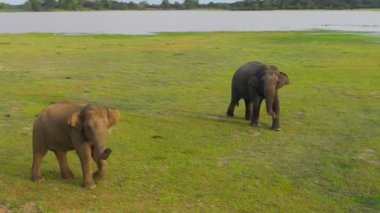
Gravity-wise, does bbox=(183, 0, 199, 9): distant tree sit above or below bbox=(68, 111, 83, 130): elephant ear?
below

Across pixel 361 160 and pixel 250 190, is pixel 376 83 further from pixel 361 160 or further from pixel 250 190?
pixel 250 190

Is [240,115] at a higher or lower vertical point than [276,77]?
lower

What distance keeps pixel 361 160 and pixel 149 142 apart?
3787 millimetres

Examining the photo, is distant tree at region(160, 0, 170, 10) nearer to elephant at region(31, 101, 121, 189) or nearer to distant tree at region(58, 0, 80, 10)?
distant tree at region(58, 0, 80, 10)

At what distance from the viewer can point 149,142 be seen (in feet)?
35.7

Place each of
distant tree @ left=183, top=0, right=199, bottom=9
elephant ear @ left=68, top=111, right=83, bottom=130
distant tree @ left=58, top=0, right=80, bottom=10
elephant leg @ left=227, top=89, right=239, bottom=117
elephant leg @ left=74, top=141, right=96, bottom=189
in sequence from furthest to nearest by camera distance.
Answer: distant tree @ left=183, top=0, right=199, bottom=9 → distant tree @ left=58, top=0, right=80, bottom=10 → elephant leg @ left=227, top=89, right=239, bottom=117 → elephant leg @ left=74, top=141, right=96, bottom=189 → elephant ear @ left=68, top=111, right=83, bottom=130

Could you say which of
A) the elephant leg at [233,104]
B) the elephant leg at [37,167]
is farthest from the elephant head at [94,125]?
the elephant leg at [233,104]

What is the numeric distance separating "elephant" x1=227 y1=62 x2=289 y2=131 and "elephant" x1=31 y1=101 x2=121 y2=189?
4.61m

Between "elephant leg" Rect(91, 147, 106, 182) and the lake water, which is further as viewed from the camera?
the lake water

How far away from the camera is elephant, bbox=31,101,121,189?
309 inches

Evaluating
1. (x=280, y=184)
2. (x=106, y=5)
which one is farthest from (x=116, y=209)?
(x=106, y=5)

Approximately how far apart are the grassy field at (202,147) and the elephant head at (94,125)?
0.69m

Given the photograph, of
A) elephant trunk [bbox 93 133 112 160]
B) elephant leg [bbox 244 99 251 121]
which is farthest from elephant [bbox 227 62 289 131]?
elephant trunk [bbox 93 133 112 160]

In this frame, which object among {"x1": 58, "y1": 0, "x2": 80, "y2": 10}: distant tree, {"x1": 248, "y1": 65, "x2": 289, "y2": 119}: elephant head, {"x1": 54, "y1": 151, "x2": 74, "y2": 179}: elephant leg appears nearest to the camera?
{"x1": 54, "y1": 151, "x2": 74, "y2": 179}: elephant leg
